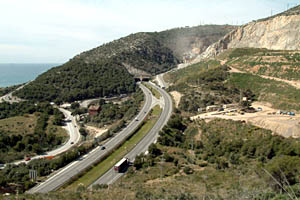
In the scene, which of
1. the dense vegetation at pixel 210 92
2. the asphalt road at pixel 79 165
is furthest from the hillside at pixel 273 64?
the asphalt road at pixel 79 165

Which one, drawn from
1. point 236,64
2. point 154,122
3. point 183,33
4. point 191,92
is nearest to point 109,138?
point 154,122

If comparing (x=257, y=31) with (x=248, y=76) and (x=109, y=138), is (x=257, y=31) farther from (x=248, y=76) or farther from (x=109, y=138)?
(x=109, y=138)

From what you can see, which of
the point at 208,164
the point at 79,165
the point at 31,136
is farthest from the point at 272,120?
the point at 31,136

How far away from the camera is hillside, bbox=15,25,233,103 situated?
6675 cm

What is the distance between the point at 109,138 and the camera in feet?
119

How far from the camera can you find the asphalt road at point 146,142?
80.6 feet

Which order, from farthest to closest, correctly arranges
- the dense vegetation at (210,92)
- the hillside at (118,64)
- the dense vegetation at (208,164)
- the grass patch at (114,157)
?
the hillside at (118,64), the dense vegetation at (210,92), the grass patch at (114,157), the dense vegetation at (208,164)

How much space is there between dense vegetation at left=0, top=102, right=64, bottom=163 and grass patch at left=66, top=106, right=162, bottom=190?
11778mm

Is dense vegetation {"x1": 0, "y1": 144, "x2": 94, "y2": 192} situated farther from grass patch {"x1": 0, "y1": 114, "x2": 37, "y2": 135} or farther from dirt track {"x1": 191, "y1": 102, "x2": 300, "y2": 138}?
dirt track {"x1": 191, "y1": 102, "x2": 300, "y2": 138}

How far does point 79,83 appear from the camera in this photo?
230 ft

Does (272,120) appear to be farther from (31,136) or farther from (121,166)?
(31,136)

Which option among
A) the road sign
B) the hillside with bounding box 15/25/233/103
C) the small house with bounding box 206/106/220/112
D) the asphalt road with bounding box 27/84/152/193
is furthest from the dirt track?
the hillside with bounding box 15/25/233/103

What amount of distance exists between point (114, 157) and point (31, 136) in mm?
15939

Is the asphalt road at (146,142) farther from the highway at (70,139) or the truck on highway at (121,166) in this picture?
the highway at (70,139)
